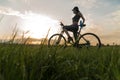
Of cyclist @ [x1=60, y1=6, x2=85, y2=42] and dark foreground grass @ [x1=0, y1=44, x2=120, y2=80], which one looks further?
cyclist @ [x1=60, y1=6, x2=85, y2=42]

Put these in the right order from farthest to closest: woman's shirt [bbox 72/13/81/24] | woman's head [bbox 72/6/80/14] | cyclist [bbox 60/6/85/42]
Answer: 1. woman's head [bbox 72/6/80/14]
2. woman's shirt [bbox 72/13/81/24]
3. cyclist [bbox 60/6/85/42]

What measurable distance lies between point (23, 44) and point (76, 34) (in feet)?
41.2

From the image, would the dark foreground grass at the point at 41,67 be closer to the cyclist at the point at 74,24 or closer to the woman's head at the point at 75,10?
the cyclist at the point at 74,24

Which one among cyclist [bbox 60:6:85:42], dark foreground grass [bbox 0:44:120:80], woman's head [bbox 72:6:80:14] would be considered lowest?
dark foreground grass [bbox 0:44:120:80]

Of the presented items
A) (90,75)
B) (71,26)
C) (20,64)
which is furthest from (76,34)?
(20,64)

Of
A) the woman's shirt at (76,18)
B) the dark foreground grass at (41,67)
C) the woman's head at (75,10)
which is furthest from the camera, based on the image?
the woman's head at (75,10)

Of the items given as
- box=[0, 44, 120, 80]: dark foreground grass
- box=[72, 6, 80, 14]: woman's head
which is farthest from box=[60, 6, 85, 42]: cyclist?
box=[0, 44, 120, 80]: dark foreground grass

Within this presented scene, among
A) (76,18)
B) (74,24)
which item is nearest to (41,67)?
(74,24)

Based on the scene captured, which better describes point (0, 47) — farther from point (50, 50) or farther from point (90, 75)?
point (90, 75)

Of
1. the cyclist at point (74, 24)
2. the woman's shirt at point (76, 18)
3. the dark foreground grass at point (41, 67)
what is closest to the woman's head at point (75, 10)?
the cyclist at point (74, 24)

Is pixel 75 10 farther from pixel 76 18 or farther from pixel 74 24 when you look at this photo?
pixel 74 24

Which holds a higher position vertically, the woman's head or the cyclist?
the woman's head

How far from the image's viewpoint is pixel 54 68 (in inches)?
194

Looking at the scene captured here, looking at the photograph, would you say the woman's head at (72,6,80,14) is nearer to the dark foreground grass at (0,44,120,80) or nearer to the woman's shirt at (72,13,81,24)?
the woman's shirt at (72,13,81,24)
